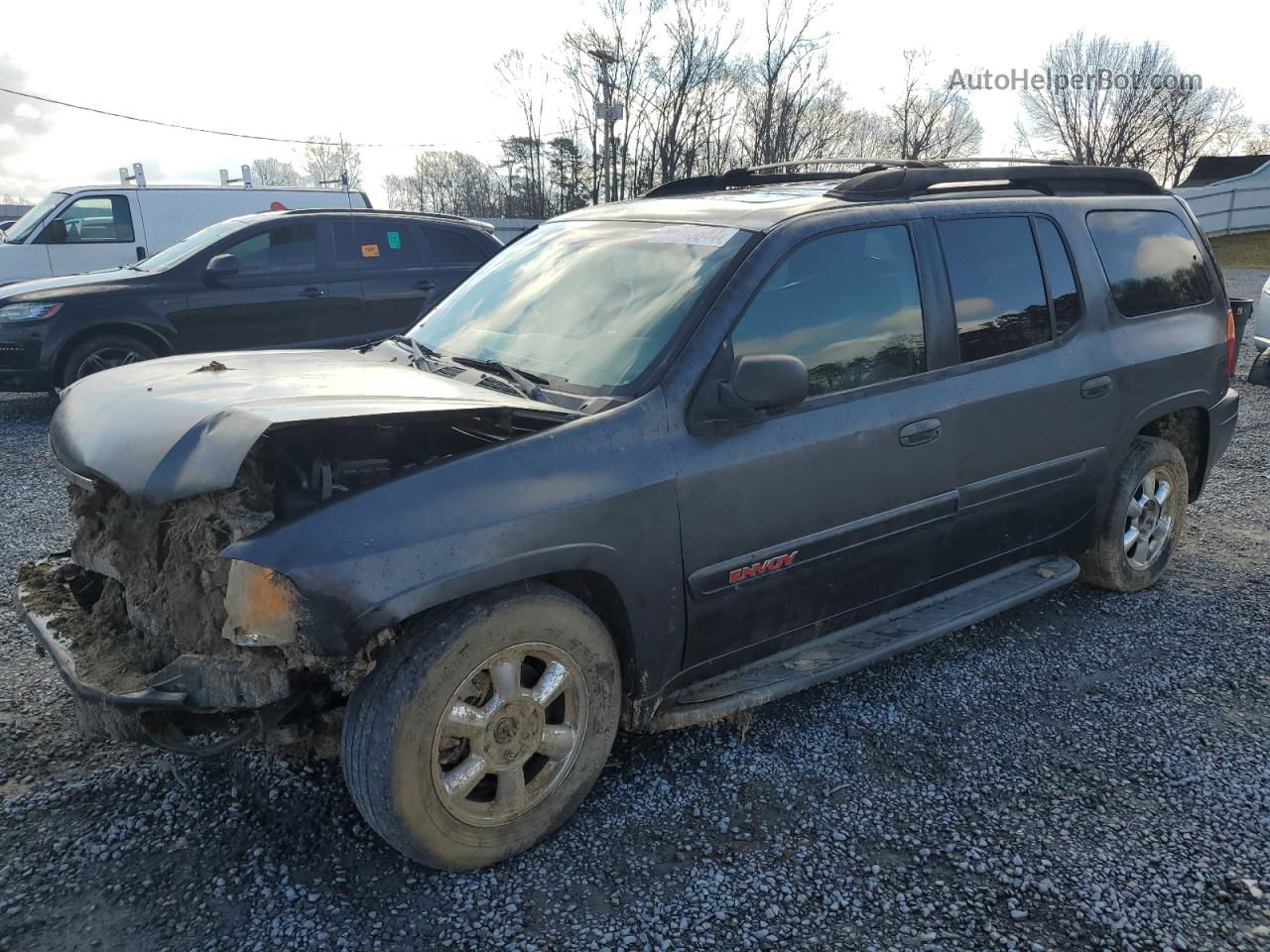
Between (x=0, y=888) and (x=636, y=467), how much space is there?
6.79 ft

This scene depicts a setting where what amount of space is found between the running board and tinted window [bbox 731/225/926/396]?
94cm

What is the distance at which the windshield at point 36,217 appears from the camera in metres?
10.8

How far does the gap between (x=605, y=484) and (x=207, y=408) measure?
1.12 metres

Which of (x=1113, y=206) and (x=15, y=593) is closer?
(x=15, y=593)

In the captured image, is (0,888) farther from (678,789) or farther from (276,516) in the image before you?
(678,789)

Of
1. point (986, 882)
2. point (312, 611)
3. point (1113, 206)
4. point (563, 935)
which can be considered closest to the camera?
point (312, 611)

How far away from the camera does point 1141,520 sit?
14.7 feet

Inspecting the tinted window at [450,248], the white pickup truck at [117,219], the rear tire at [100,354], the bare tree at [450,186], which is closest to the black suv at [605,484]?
the rear tire at [100,354]

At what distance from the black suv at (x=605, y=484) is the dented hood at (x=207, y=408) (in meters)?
0.02

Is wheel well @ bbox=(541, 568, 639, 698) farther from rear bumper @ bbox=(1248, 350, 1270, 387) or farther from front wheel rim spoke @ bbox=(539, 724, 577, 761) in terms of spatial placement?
rear bumper @ bbox=(1248, 350, 1270, 387)

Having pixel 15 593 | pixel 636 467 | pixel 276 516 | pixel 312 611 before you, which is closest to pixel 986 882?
pixel 636 467

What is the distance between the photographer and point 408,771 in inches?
93.1

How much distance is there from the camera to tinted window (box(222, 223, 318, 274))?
8539mm

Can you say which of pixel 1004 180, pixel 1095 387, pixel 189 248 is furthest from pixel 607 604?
pixel 189 248
